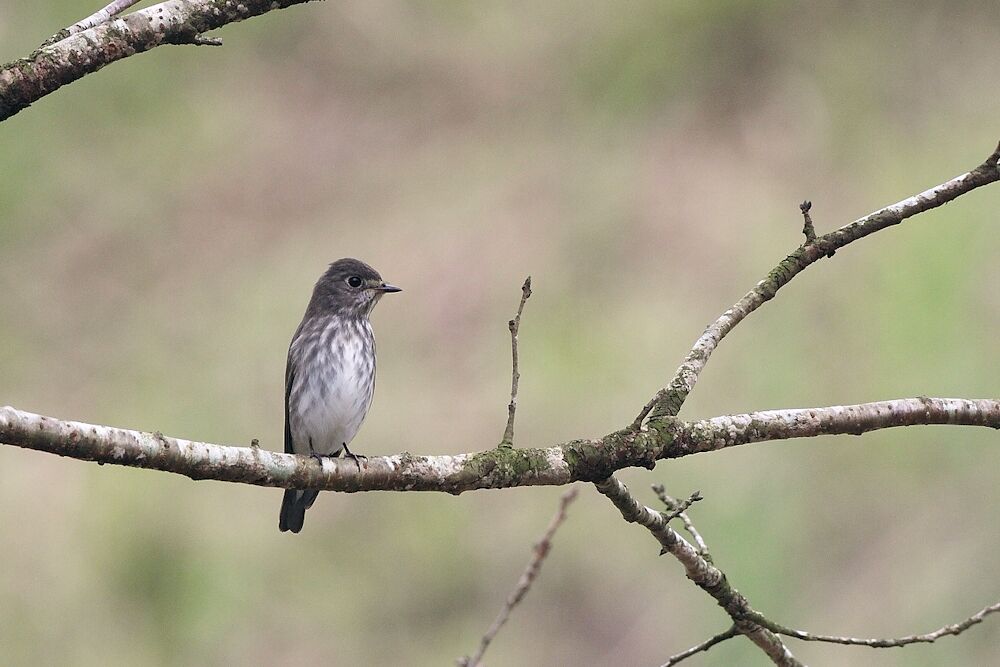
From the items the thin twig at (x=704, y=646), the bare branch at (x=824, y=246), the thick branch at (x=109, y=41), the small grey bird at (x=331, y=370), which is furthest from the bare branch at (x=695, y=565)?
the small grey bird at (x=331, y=370)

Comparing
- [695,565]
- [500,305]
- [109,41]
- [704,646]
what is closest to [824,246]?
[695,565]

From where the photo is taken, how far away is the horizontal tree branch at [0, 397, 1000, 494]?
7.03 feet

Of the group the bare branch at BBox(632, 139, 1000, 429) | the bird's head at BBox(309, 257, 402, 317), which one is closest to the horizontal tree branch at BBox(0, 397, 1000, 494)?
the bare branch at BBox(632, 139, 1000, 429)

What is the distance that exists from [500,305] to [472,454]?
6991 mm

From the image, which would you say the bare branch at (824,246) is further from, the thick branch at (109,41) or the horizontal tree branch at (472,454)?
the thick branch at (109,41)

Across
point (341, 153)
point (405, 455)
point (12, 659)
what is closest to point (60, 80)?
point (405, 455)

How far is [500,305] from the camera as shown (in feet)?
31.8

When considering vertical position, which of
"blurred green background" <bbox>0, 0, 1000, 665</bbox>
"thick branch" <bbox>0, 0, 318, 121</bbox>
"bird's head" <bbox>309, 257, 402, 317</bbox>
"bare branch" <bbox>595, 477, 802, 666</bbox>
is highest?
"blurred green background" <bbox>0, 0, 1000, 665</bbox>

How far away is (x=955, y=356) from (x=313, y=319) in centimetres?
469

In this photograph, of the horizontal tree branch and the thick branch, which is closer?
the horizontal tree branch

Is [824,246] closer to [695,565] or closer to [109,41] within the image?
[695,565]

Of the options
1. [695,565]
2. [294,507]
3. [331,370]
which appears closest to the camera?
[695,565]

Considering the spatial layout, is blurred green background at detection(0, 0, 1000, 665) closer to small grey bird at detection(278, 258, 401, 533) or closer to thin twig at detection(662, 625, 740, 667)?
small grey bird at detection(278, 258, 401, 533)

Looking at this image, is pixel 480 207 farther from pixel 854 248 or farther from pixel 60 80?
pixel 60 80
